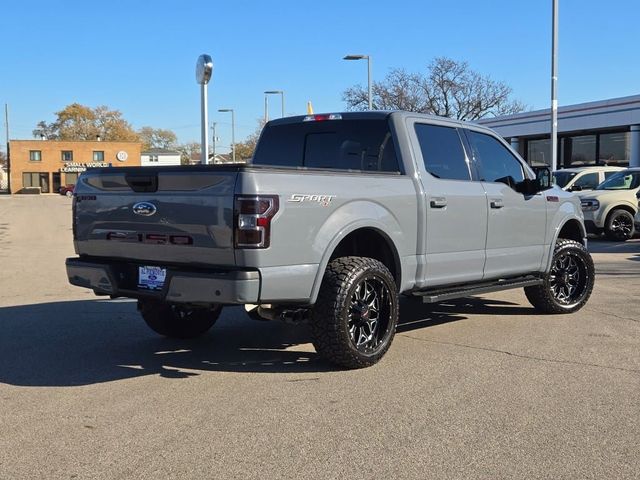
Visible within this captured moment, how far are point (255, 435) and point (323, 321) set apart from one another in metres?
1.29

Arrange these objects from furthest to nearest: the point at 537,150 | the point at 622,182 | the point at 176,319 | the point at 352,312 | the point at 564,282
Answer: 1. the point at 537,150
2. the point at 622,182
3. the point at 564,282
4. the point at 176,319
5. the point at 352,312

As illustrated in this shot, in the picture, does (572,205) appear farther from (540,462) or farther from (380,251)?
(540,462)

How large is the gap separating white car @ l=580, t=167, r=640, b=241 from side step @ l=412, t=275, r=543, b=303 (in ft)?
32.5

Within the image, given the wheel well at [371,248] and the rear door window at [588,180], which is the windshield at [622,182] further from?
the wheel well at [371,248]

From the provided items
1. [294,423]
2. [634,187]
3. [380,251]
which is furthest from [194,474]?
[634,187]

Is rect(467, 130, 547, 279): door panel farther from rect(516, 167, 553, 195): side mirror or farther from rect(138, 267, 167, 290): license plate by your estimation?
rect(138, 267, 167, 290): license plate

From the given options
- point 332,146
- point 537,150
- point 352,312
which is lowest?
point 352,312


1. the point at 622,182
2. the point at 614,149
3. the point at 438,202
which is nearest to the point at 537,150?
the point at 614,149

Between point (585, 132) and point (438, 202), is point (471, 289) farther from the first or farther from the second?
point (585, 132)

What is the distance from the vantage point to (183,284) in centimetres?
486

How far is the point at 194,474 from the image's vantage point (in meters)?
3.56

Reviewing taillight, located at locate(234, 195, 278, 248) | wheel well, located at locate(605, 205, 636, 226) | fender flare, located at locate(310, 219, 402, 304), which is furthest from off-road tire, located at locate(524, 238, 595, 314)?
wheel well, located at locate(605, 205, 636, 226)

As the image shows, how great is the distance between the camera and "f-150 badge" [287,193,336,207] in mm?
4852

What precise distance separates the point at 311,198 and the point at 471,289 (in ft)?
7.40
